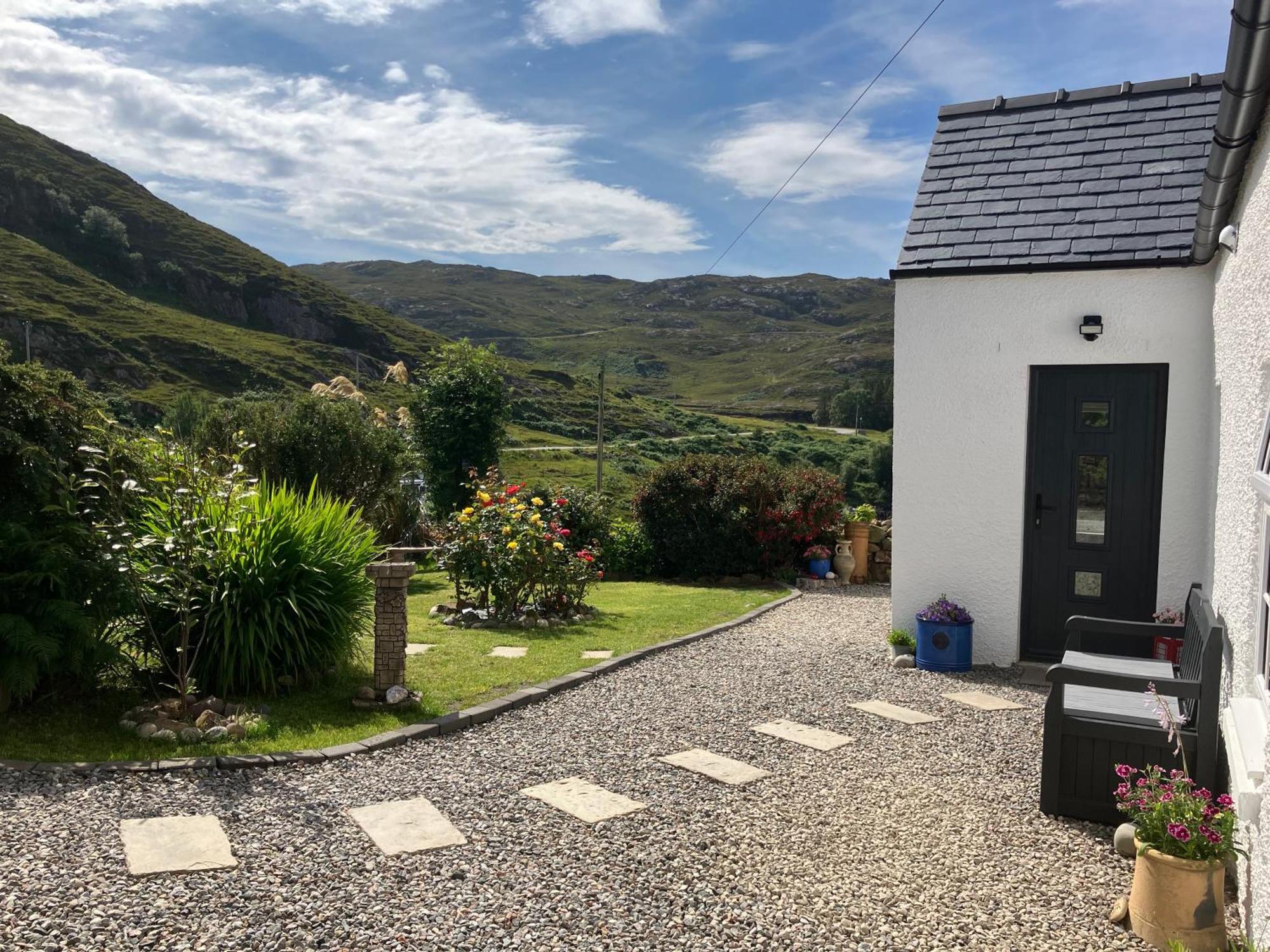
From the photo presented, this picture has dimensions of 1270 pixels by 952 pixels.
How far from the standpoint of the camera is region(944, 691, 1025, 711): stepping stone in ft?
20.3

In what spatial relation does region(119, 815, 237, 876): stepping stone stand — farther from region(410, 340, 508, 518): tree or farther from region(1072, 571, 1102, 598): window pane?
region(410, 340, 508, 518): tree

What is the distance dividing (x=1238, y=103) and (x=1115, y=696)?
2.93 m

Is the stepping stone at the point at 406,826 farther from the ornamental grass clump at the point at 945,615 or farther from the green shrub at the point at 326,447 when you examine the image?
the green shrub at the point at 326,447

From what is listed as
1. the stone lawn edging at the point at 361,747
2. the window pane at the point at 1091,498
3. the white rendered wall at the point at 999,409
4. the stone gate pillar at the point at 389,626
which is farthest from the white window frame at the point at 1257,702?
the stone gate pillar at the point at 389,626

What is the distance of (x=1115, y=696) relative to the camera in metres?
4.76

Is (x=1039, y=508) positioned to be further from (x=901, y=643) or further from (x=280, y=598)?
(x=280, y=598)

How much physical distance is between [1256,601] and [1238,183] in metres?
2.32

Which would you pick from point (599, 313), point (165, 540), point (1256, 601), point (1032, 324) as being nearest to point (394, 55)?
point (165, 540)

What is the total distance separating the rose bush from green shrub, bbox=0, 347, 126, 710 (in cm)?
422

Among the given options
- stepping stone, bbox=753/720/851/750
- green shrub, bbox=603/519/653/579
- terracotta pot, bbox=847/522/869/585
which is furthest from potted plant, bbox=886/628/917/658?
green shrub, bbox=603/519/653/579

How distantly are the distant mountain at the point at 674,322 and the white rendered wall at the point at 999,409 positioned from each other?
79.9 meters

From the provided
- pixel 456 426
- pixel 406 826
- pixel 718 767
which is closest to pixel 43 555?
pixel 406 826

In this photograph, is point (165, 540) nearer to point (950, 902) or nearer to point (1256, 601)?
point (950, 902)

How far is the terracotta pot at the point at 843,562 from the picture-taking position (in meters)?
12.9
